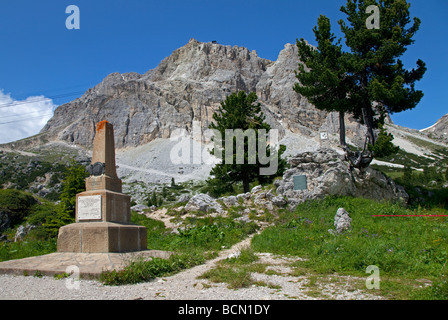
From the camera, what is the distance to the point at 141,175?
7481cm

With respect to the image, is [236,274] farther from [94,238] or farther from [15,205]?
[15,205]

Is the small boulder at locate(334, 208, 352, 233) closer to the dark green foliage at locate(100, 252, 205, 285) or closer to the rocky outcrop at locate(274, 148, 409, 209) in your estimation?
the rocky outcrop at locate(274, 148, 409, 209)

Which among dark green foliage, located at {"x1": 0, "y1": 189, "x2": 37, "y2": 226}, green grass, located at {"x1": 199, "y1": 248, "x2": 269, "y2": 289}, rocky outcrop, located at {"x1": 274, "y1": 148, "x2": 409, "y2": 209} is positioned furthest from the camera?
dark green foliage, located at {"x1": 0, "y1": 189, "x2": 37, "y2": 226}

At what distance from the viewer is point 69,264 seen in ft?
21.6

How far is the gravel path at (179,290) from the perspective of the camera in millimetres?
4711

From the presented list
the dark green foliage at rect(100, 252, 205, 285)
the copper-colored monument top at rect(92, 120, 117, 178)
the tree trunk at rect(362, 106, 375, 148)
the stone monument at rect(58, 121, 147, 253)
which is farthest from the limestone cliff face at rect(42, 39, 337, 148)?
the dark green foliage at rect(100, 252, 205, 285)

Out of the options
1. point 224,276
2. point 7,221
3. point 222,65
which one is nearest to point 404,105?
point 224,276

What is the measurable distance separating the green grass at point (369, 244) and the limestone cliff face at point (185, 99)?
86570mm

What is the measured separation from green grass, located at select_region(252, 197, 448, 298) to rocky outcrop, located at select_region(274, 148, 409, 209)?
1897 millimetres

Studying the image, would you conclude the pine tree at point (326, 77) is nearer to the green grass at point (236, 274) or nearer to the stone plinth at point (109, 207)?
the green grass at point (236, 274)

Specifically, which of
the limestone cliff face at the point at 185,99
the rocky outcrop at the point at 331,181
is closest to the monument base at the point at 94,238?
the rocky outcrop at the point at 331,181

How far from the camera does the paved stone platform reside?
6188 millimetres

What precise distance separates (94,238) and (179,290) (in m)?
3.44

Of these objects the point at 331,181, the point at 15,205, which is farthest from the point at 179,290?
the point at 15,205
